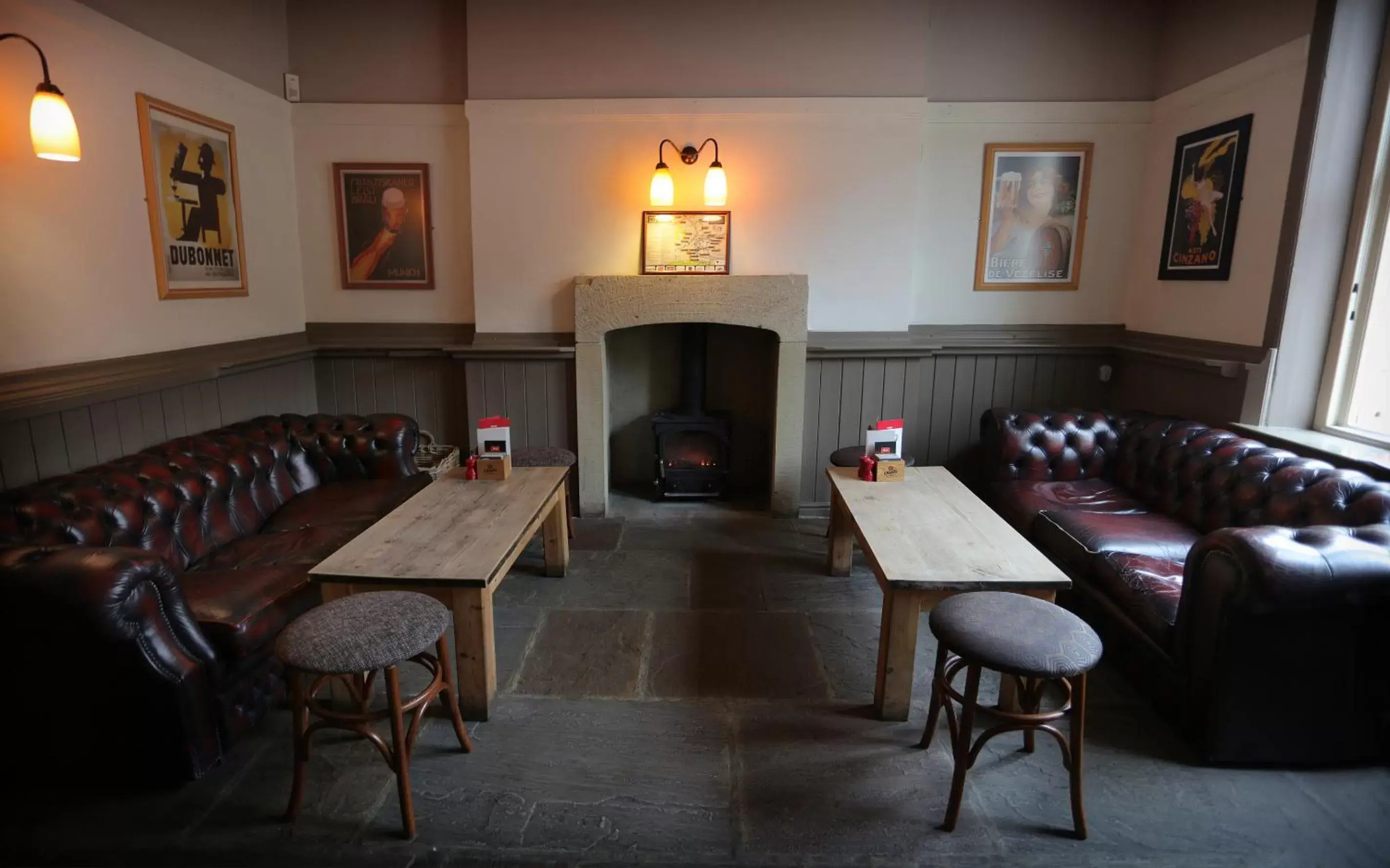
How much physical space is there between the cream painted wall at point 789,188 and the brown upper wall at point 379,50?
408 millimetres

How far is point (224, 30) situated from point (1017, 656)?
483 centimetres

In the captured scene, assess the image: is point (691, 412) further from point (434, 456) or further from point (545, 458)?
point (434, 456)

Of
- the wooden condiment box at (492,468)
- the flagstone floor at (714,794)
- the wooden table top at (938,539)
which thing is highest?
the wooden condiment box at (492,468)

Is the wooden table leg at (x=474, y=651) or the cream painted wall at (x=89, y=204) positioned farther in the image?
the cream painted wall at (x=89, y=204)

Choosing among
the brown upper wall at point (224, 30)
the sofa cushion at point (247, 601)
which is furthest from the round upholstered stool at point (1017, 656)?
the brown upper wall at point (224, 30)

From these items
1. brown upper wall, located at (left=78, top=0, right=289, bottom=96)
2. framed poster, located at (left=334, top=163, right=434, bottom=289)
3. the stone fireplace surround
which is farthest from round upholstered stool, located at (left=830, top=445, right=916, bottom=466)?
brown upper wall, located at (left=78, top=0, right=289, bottom=96)

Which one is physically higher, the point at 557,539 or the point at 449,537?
the point at 449,537

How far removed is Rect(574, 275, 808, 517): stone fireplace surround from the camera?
447 centimetres

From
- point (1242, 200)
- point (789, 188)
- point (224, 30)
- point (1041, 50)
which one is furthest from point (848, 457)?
point (224, 30)

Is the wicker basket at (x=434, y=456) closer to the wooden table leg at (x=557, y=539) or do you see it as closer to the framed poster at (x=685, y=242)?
the wooden table leg at (x=557, y=539)

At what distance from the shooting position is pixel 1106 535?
3094 millimetres

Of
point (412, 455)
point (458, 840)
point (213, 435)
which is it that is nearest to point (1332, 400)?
point (458, 840)

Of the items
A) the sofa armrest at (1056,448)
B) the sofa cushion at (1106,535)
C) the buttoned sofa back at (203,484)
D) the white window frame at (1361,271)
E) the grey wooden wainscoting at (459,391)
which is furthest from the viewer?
the grey wooden wainscoting at (459,391)

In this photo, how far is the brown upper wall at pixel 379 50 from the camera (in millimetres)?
4414
